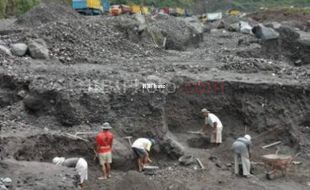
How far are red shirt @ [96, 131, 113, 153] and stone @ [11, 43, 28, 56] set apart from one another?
7.68 metres

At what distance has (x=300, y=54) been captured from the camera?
1059 inches

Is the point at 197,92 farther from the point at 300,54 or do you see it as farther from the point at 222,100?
the point at 300,54

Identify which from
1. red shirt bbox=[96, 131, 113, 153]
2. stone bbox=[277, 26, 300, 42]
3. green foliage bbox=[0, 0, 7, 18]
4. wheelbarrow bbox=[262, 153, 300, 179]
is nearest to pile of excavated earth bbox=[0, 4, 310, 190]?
wheelbarrow bbox=[262, 153, 300, 179]

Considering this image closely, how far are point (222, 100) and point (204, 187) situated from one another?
452 cm

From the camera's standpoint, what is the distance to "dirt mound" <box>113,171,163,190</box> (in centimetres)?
1197

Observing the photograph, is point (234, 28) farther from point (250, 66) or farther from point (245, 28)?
point (250, 66)

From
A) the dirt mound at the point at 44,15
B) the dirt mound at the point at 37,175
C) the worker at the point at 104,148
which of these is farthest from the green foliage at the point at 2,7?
the dirt mound at the point at 37,175

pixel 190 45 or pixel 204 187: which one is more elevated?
pixel 190 45

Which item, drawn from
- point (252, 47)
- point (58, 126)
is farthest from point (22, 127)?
point (252, 47)

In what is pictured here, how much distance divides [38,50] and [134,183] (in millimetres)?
8911

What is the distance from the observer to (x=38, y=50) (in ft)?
64.0

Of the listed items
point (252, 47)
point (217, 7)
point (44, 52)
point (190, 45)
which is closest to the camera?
point (44, 52)

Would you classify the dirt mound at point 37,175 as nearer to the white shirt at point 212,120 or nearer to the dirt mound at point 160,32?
the white shirt at point 212,120

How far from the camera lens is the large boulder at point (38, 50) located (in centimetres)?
1944
